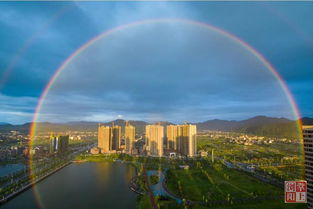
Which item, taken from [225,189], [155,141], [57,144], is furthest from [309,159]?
[57,144]

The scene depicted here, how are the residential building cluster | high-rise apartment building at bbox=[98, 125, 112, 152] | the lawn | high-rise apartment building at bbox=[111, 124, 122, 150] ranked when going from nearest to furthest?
the lawn < the residential building cluster < high-rise apartment building at bbox=[98, 125, 112, 152] < high-rise apartment building at bbox=[111, 124, 122, 150]

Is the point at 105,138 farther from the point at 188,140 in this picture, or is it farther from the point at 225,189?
the point at 225,189

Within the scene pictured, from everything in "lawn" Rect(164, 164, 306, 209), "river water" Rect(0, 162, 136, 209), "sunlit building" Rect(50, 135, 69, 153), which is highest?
"sunlit building" Rect(50, 135, 69, 153)

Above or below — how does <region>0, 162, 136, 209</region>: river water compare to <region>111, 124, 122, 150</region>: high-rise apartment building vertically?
below

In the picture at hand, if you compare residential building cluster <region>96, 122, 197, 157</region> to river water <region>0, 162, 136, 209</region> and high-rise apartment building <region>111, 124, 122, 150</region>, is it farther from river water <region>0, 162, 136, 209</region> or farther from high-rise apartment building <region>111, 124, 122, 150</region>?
river water <region>0, 162, 136, 209</region>

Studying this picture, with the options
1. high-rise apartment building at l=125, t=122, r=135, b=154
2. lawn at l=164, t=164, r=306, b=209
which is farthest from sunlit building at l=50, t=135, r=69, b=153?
lawn at l=164, t=164, r=306, b=209

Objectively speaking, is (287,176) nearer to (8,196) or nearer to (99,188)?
(99,188)
